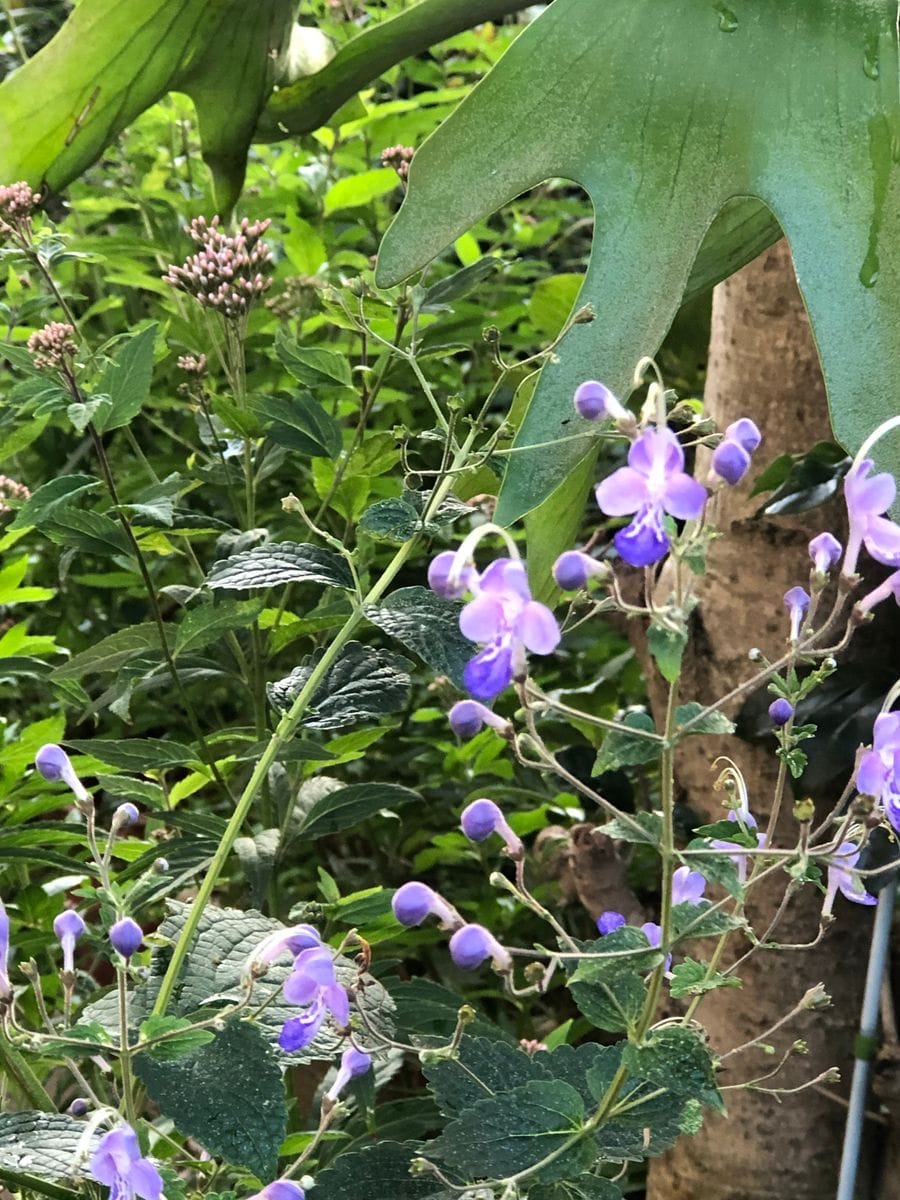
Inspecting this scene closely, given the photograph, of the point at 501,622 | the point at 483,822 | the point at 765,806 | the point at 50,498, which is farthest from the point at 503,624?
the point at 765,806

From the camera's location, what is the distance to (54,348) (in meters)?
0.60

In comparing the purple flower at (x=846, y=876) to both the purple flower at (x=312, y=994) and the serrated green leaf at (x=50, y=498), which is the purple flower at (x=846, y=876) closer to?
the purple flower at (x=312, y=994)

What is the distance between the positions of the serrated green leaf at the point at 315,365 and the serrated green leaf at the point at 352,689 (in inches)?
5.9

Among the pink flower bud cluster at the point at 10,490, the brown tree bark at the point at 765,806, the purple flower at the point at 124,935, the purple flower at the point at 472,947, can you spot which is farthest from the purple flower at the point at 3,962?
the brown tree bark at the point at 765,806

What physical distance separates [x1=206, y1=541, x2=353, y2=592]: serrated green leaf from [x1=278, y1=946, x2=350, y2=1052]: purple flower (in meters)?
0.15

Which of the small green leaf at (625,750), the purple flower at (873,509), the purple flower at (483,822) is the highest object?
the purple flower at (873,509)

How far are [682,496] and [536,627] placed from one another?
2.1 inches

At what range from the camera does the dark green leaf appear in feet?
1.99

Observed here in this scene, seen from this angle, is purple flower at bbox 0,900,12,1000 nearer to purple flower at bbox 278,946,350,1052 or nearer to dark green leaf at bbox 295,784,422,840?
purple flower at bbox 278,946,350,1052

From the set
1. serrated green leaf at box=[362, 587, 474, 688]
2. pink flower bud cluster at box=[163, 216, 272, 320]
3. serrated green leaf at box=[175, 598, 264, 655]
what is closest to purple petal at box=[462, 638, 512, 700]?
serrated green leaf at box=[362, 587, 474, 688]

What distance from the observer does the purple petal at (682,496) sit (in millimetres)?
346

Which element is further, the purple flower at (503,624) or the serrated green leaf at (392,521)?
the serrated green leaf at (392,521)

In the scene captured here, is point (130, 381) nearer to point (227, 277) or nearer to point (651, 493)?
point (227, 277)

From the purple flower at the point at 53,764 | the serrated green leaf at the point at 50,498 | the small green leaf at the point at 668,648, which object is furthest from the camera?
the serrated green leaf at the point at 50,498
